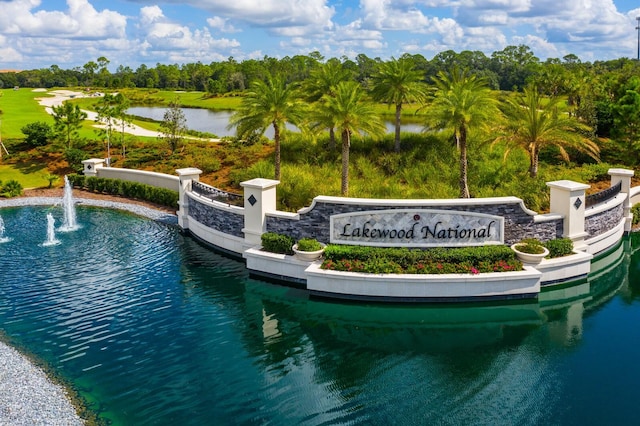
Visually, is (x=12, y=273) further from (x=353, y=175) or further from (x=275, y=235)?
(x=353, y=175)

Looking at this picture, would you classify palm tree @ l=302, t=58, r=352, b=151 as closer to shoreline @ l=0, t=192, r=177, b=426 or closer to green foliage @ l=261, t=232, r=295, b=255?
green foliage @ l=261, t=232, r=295, b=255

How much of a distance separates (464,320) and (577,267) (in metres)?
5.37

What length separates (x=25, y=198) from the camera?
3191 centimetres

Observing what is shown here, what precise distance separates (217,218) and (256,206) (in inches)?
114

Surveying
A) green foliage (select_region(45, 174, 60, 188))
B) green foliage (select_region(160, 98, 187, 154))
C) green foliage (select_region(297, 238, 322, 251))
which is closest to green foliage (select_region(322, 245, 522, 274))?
green foliage (select_region(297, 238, 322, 251))

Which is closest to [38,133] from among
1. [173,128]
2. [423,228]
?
[173,128]

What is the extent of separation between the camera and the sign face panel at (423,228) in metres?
18.3

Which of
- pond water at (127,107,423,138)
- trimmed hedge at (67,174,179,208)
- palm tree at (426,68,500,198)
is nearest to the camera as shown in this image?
palm tree at (426,68,500,198)

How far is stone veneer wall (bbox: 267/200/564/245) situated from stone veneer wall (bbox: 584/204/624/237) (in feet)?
6.74

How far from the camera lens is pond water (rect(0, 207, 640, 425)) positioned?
37.9ft

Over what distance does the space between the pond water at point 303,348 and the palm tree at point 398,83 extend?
14.0m

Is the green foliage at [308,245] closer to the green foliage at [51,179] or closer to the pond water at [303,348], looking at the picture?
the pond water at [303,348]

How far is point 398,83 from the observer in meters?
30.1

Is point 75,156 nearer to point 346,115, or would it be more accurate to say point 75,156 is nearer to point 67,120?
point 67,120
